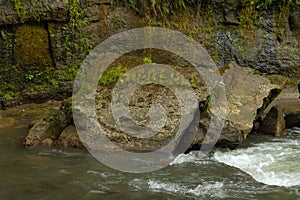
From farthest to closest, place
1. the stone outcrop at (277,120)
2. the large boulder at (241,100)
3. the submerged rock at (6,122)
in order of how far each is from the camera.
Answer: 1. the submerged rock at (6,122)
2. the stone outcrop at (277,120)
3. the large boulder at (241,100)

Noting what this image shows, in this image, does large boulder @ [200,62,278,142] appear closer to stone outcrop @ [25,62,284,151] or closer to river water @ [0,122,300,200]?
stone outcrop @ [25,62,284,151]

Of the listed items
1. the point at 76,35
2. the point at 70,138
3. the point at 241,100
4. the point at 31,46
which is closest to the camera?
the point at 70,138

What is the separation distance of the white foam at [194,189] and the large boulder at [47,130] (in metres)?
2.35

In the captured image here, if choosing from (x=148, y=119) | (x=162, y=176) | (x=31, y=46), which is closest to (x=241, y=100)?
(x=148, y=119)

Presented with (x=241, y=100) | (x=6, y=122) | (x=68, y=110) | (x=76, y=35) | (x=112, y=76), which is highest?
(x=76, y=35)

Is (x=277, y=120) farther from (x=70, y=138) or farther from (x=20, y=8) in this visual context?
(x=20, y=8)

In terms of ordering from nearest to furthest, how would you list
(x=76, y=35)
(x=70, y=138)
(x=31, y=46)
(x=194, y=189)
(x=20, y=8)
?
1. (x=194, y=189)
2. (x=70, y=138)
3. (x=20, y=8)
4. (x=31, y=46)
5. (x=76, y=35)

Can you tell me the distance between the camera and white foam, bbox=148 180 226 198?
16.5 feet

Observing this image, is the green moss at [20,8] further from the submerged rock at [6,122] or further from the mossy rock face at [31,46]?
the submerged rock at [6,122]

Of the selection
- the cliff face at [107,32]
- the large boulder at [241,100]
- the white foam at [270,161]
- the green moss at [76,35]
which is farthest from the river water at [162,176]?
the green moss at [76,35]

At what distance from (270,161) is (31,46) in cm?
648

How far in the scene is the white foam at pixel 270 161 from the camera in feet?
18.1

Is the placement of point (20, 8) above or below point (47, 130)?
above

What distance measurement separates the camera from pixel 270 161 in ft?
20.4
